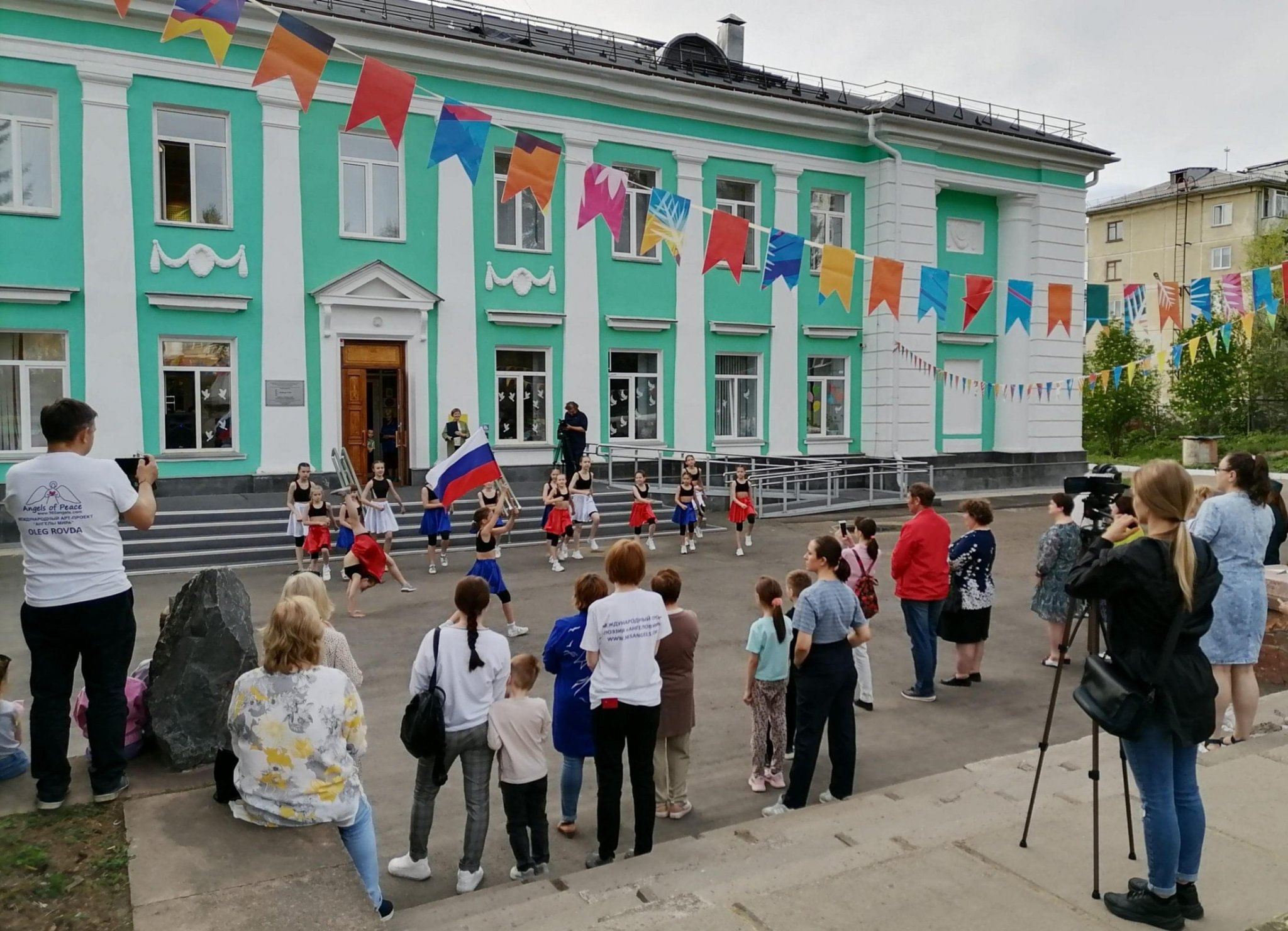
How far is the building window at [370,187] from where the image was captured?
1769cm

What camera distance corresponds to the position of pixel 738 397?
72.2ft

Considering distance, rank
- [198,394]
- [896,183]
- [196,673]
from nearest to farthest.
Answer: [196,673]
[198,394]
[896,183]

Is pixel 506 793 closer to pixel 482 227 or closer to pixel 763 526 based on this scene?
pixel 763 526

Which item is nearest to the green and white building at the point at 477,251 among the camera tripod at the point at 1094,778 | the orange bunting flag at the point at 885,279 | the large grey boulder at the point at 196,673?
the orange bunting flag at the point at 885,279

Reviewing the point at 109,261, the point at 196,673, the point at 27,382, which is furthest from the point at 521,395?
the point at 196,673

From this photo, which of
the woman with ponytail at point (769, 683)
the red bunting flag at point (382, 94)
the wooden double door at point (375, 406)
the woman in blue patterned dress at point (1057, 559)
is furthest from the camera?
the wooden double door at point (375, 406)

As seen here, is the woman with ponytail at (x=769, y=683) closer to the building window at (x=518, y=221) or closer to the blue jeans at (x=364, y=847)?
the blue jeans at (x=364, y=847)

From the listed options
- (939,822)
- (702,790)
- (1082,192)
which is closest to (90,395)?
(702,790)

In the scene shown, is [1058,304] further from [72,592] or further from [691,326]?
[72,592]

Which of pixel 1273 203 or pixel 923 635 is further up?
pixel 1273 203

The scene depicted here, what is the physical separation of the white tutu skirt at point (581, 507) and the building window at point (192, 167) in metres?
7.84

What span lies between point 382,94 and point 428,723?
22.6 ft

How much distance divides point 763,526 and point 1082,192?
14.6 metres

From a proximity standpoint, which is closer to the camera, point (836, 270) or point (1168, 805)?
point (1168, 805)
